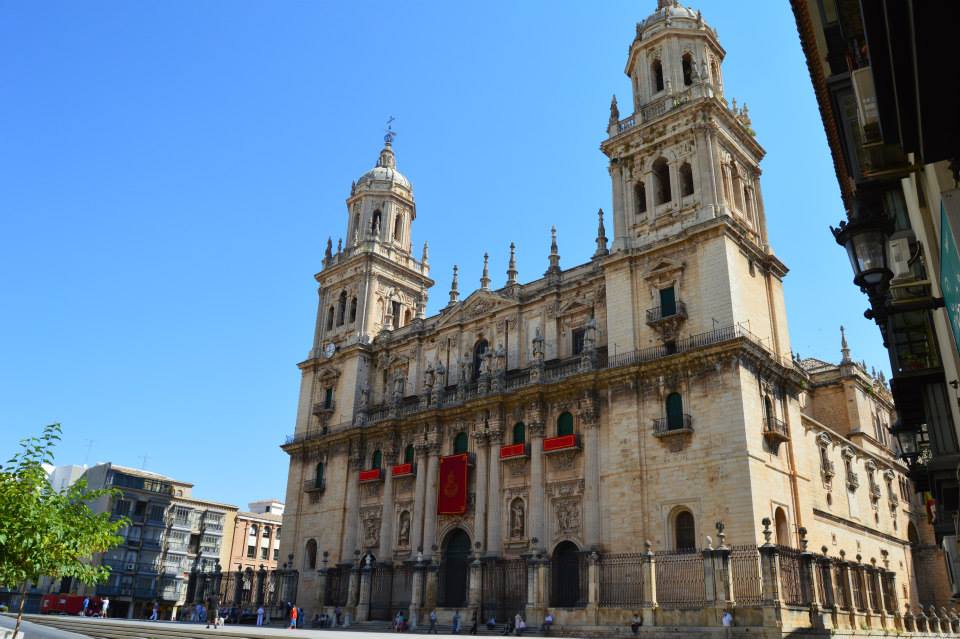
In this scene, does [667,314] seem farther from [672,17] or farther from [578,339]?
[672,17]

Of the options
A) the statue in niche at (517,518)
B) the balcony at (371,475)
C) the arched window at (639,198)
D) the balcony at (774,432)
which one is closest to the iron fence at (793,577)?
the balcony at (774,432)

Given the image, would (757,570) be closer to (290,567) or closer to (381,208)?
(290,567)

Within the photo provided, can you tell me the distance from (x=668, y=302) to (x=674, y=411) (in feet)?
15.0

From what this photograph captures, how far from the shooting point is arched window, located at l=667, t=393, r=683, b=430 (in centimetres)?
2750

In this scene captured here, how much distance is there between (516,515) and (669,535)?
7152mm

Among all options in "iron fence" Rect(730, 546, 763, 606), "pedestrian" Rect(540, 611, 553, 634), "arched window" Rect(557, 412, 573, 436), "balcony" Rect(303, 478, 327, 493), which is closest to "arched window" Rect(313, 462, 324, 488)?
"balcony" Rect(303, 478, 327, 493)

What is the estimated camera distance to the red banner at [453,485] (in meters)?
32.9

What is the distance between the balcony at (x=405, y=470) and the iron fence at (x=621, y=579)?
39.9 feet

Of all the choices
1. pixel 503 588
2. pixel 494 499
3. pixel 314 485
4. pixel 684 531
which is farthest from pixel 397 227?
pixel 684 531

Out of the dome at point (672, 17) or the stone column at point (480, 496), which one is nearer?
the stone column at point (480, 496)

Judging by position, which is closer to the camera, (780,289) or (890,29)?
(890,29)

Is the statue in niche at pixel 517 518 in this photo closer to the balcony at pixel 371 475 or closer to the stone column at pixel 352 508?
the balcony at pixel 371 475

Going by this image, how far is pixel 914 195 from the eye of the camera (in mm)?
8406

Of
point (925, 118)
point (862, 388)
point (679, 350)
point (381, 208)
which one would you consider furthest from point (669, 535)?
point (381, 208)
